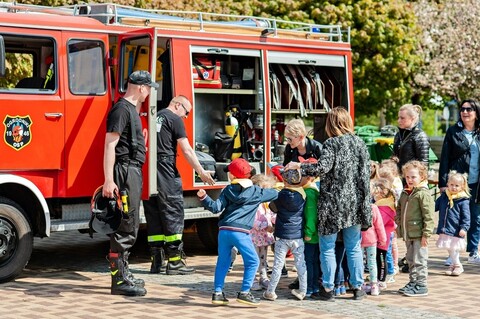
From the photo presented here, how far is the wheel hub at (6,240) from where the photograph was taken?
363 inches

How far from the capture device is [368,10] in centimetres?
2848

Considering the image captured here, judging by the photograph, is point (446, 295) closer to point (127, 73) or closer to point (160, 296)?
point (160, 296)

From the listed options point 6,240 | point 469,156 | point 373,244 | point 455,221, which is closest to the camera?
point 373,244

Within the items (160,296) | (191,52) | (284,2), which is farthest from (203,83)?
(284,2)

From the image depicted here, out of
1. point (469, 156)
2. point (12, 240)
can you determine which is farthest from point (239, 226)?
point (469, 156)

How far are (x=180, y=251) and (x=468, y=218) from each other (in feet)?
10.4

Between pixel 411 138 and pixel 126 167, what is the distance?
3.28 meters

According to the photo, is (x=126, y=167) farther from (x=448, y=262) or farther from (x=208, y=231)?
(x=448, y=262)

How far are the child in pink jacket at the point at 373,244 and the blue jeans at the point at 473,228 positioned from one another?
93.2 inches

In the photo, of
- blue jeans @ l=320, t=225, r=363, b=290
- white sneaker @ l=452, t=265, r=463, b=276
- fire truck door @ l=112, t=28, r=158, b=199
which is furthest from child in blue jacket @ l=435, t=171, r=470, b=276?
fire truck door @ l=112, t=28, r=158, b=199

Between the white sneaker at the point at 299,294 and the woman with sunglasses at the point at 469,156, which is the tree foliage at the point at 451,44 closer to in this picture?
the woman with sunglasses at the point at 469,156

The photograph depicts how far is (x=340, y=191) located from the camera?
8.39 metres

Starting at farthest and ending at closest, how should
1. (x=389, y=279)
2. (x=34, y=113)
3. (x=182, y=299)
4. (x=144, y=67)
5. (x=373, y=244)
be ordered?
(x=144, y=67) → (x=389, y=279) → (x=34, y=113) → (x=373, y=244) → (x=182, y=299)

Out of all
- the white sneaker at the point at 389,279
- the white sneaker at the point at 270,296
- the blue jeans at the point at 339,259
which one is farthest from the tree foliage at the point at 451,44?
the white sneaker at the point at 270,296
